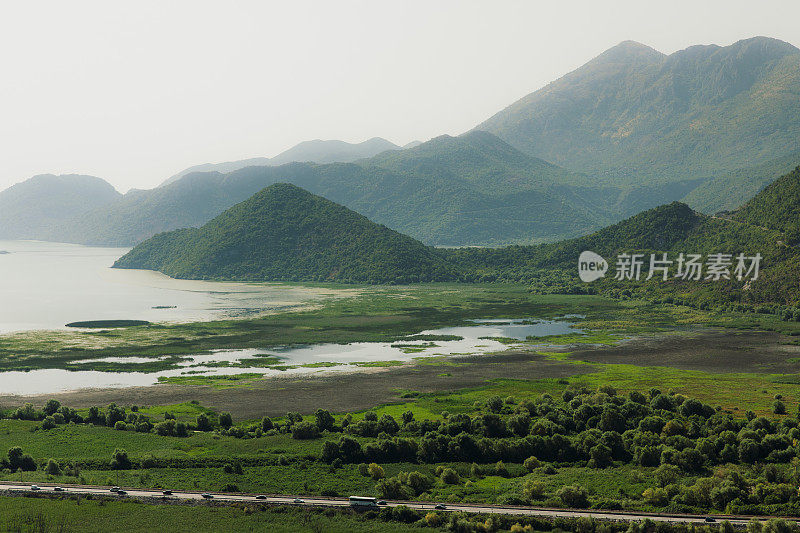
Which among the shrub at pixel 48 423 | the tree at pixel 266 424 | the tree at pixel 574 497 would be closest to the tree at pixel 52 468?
the shrub at pixel 48 423

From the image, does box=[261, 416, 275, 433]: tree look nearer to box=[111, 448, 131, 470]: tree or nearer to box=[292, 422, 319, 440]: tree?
box=[292, 422, 319, 440]: tree

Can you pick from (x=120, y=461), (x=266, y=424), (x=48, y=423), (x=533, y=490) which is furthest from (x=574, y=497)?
(x=48, y=423)

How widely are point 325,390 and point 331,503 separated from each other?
1766 inches

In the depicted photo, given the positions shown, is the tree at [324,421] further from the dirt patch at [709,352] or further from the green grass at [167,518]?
the dirt patch at [709,352]

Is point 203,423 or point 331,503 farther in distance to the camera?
point 203,423

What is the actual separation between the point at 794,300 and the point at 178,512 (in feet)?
604

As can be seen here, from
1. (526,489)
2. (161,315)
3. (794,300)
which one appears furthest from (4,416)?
(794,300)

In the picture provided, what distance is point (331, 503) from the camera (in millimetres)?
67938

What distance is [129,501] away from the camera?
67.7 metres

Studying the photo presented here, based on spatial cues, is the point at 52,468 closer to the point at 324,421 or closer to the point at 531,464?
the point at 324,421

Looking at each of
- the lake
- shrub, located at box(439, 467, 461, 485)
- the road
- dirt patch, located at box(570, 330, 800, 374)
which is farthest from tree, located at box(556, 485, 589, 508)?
dirt patch, located at box(570, 330, 800, 374)

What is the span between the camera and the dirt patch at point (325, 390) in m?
104

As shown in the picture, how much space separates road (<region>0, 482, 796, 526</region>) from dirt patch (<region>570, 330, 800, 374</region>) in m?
72.8

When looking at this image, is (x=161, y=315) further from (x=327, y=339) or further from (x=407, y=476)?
(x=407, y=476)
